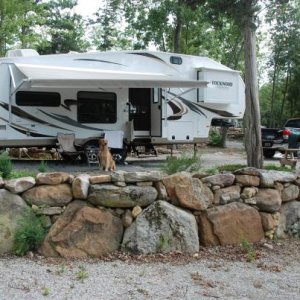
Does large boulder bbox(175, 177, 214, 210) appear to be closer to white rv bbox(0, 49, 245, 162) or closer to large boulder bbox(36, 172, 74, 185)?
large boulder bbox(36, 172, 74, 185)

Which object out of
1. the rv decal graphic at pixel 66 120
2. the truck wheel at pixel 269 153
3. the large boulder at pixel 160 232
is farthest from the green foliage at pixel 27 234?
the truck wheel at pixel 269 153

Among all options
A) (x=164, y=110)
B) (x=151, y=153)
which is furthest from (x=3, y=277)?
(x=151, y=153)

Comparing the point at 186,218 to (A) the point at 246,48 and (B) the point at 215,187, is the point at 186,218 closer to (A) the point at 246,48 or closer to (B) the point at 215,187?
(B) the point at 215,187

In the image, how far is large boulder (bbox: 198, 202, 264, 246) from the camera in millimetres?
6367

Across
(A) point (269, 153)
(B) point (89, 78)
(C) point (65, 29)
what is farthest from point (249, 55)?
(C) point (65, 29)

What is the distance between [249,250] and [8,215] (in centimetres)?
285

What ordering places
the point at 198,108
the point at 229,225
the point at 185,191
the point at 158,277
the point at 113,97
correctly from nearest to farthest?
the point at 158,277 < the point at 185,191 < the point at 229,225 < the point at 113,97 < the point at 198,108

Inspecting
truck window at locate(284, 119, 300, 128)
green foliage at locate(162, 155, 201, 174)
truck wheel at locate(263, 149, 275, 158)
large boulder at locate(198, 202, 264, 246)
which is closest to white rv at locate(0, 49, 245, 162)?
truck wheel at locate(263, 149, 275, 158)

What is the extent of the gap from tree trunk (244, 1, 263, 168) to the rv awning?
352 cm

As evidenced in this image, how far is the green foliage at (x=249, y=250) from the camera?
235 inches

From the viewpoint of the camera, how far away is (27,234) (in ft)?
18.8

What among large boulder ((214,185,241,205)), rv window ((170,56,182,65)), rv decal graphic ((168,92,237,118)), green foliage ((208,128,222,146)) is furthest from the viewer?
green foliage ((208,128,222,146))

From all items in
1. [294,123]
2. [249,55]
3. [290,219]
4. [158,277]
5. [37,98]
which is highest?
[249,55]

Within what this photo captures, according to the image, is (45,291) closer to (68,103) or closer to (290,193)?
(290,193)
